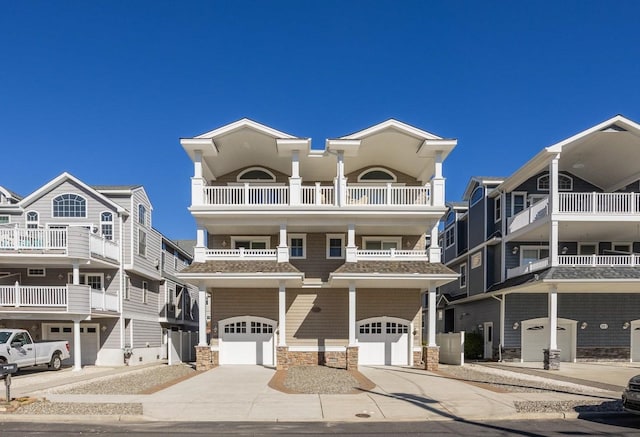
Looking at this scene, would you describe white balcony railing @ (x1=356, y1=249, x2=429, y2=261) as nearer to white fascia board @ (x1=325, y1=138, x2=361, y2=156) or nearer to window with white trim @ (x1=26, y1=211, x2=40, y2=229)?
white fascia board @ (x1=325, y1=138, x2=361, y2=156)

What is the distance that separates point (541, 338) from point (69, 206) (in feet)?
81.0

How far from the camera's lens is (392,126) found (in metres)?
18.6

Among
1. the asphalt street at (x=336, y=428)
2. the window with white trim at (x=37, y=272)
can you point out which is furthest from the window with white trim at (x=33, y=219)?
the asphalt street at (x=336, y=428)

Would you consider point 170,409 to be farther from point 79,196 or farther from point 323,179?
point 79,196

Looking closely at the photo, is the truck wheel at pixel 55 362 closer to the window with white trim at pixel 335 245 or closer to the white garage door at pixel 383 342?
the window with white trim at pixel 335 245

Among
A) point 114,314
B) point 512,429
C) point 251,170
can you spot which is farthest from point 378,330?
point 114,314

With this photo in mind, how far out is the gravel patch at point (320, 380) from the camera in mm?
12297

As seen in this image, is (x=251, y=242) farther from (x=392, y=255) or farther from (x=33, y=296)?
(x=33, y=296)

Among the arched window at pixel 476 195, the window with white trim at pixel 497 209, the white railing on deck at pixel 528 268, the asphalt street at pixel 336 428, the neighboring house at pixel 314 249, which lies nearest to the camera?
the asphalt street at pixel 336 428

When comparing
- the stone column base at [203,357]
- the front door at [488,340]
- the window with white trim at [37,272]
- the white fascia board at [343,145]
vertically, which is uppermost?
the white fascia board at [343,145]

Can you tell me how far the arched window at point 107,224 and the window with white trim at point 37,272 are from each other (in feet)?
10.9

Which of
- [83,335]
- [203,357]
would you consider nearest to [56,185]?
[83,335]

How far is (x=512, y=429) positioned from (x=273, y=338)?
1255cm

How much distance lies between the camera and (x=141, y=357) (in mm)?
24172
